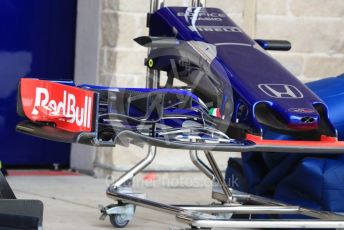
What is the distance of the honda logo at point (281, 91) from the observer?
4961 mm

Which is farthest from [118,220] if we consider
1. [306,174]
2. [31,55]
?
[31,55]

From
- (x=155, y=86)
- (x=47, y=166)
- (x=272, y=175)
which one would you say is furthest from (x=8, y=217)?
(x=47, y=166)

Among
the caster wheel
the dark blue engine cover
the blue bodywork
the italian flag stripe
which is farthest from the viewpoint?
the caster wheel

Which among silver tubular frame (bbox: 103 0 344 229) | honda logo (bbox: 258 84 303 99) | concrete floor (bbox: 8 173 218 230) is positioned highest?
honda logo (bbox: 258 84 303 99)

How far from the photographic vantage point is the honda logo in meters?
4.96

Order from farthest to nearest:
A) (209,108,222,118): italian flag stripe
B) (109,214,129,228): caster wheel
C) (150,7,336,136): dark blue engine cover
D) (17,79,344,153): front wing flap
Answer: (109,214,129,228): caster wheel < (209,108,222,118): italian flag stripe < (150,7,336,136): dark blue engine cover < (17,79,344,153): front wing flap

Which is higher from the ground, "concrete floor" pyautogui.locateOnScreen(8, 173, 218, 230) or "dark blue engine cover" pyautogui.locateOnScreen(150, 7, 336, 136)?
"dark blue engine cover" pyautogui.locateOnScreen(150, 7, 336, 136)

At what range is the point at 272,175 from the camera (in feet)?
20.2

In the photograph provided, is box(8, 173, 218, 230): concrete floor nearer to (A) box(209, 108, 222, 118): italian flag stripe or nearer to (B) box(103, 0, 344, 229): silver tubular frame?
(B) box(103, 0, 344, 229): silver tubular frame

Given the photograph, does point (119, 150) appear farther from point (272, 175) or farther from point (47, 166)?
point (272, 175)

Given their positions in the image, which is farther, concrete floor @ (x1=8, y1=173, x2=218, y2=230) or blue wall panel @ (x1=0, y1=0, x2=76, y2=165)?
blue wall panel @ (x1=0, y1=0, x2=76, y2=165)

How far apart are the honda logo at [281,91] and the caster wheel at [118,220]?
4.61 feet

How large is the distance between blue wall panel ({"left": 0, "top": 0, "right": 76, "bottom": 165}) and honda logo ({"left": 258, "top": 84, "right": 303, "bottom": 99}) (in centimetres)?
334

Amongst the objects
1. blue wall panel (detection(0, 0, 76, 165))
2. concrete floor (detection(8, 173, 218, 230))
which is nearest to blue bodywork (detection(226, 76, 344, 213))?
concrete floor (detection(8, 173, 218, 230))
